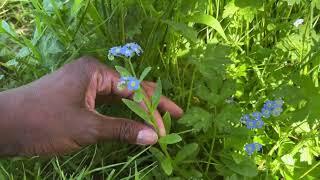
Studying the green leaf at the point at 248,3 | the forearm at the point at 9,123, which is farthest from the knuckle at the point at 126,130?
the green leaf at the point at 248,3

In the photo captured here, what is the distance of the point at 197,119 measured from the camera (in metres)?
1.80

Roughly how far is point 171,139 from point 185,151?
6.3 inches

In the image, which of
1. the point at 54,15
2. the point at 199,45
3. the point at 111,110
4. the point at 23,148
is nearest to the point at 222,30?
the point at 199,45

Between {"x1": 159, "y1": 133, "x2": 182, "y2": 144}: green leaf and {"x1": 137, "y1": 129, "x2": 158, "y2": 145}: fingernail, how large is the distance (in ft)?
0.16

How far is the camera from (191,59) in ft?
6.12

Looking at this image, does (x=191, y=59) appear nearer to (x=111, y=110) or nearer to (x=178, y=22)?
(x=178, y=22)

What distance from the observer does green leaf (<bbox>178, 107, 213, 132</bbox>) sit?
1.79 m

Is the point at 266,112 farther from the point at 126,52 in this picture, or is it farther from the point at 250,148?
the point at 126,52

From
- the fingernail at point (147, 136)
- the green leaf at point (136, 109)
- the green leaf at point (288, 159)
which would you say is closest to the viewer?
the green leaf at point (136, 109)

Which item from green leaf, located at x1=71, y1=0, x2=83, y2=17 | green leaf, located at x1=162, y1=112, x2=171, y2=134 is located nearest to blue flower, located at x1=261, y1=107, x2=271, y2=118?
green leaf, located at x1=162, y1=112, x2=171, y2=134

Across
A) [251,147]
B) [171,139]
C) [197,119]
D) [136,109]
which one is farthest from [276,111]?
[136,109]

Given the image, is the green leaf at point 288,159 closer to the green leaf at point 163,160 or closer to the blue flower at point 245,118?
the blue flower at point 245,118

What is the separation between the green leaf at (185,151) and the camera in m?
1.83

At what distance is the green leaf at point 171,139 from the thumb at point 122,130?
0.21ft
